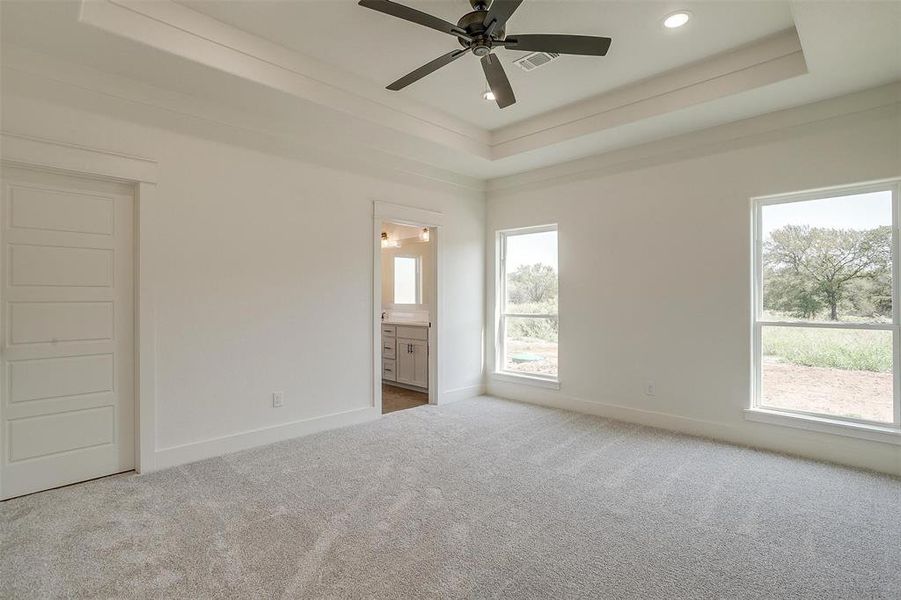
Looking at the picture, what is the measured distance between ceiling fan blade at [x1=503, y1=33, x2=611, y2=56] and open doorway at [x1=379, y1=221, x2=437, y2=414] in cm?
272

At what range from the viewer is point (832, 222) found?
349cm

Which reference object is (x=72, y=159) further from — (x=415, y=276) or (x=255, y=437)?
(x=415, y=276)

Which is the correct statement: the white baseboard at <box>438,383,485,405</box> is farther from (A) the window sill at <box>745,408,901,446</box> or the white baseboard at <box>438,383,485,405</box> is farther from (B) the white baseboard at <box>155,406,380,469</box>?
(A) the window sill at <box>745,408,901,446</box>

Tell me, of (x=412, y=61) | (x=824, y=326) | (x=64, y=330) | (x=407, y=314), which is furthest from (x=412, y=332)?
(x=824, y=326)

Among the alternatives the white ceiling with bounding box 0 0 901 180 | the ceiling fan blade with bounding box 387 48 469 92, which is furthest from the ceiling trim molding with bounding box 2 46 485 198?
the ceiling fan blade with bounding box 387 48 469 92

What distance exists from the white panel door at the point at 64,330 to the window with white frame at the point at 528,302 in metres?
3.84

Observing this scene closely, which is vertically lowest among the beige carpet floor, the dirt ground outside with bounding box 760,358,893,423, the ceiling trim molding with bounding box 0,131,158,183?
the beige carpet floor

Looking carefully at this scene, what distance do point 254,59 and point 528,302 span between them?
3663 mm

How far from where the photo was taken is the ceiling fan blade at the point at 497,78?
2.65 m

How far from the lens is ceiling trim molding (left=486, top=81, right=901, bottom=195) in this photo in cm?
324

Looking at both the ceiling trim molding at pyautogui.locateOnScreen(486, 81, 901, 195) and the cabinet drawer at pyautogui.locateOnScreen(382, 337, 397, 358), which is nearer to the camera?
the ceiling trim molding at pyautogui.locateOnScreen(486, 81, 901, 195)

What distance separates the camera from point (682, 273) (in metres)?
4.12

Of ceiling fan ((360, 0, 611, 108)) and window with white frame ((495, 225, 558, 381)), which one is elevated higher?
ceiling fan ((360, 0, 611, 108))

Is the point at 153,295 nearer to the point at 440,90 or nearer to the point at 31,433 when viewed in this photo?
the point at 31,433
